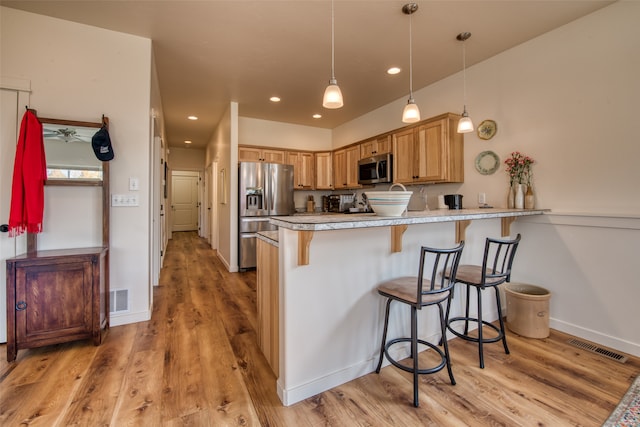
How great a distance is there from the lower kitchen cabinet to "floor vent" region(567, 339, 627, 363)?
393cm

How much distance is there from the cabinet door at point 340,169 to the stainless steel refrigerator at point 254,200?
3.72 feet

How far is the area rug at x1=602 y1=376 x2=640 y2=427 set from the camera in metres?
1.53

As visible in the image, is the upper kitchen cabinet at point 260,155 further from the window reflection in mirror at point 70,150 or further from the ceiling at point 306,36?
the window reflection in mirror at point 70,150

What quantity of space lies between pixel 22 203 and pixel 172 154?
6.98 meters

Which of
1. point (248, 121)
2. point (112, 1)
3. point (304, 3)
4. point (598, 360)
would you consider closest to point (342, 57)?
point (304, 3)

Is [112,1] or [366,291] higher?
[112,1]

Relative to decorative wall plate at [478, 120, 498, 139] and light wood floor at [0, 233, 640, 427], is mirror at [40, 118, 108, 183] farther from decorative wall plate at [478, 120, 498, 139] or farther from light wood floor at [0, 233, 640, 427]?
decorative wall plate at [478, 120, 498, 139]

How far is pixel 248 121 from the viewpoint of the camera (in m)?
5.38

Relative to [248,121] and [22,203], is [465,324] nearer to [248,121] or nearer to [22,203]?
[22,203]

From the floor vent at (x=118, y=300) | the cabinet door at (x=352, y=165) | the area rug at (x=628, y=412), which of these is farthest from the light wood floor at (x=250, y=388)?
→ the cabinet door at (x=352, y=165)

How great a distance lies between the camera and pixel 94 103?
256cm

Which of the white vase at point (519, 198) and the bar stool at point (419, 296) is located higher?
the white vase at point (519, 198)

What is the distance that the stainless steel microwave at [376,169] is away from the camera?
4.24 meters

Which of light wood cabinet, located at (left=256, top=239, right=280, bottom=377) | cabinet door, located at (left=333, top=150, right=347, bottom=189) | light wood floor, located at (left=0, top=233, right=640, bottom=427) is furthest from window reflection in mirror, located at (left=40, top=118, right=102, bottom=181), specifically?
cabinet door, located at (left=333, top=150, right=347, bottom=189)
